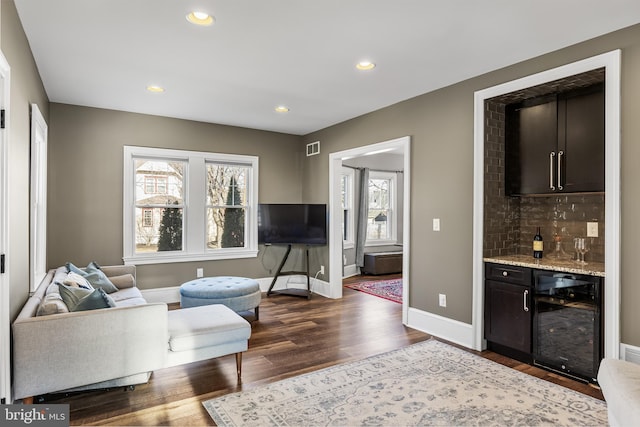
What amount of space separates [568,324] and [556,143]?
153 centimetres

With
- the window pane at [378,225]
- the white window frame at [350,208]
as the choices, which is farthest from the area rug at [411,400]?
the window pane at [378,225]

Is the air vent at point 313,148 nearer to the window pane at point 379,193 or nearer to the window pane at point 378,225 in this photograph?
the window pane at point 379,193

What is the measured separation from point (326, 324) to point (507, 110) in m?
2.97

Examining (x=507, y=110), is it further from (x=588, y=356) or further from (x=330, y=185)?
(x=330, y=185)

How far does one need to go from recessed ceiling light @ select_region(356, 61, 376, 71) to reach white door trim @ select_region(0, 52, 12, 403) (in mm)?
2473

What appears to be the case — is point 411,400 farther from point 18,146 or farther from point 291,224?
point 291,224

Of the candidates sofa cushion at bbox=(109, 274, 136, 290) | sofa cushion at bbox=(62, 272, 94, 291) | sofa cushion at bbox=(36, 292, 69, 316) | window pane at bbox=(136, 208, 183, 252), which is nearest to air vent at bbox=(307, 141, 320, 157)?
window pane at bbox=(136, 208, 183, 252)

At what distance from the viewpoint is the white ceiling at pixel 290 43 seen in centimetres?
246

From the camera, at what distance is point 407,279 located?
437 centimetres

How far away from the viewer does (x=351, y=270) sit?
7.82 meters

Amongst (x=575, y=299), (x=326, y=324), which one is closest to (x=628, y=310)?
(x=575, y=299)

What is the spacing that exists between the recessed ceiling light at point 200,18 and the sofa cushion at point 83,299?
1.98m

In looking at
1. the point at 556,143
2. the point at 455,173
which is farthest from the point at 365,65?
the point at 556,143

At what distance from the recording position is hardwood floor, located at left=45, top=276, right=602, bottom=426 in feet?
8.18
